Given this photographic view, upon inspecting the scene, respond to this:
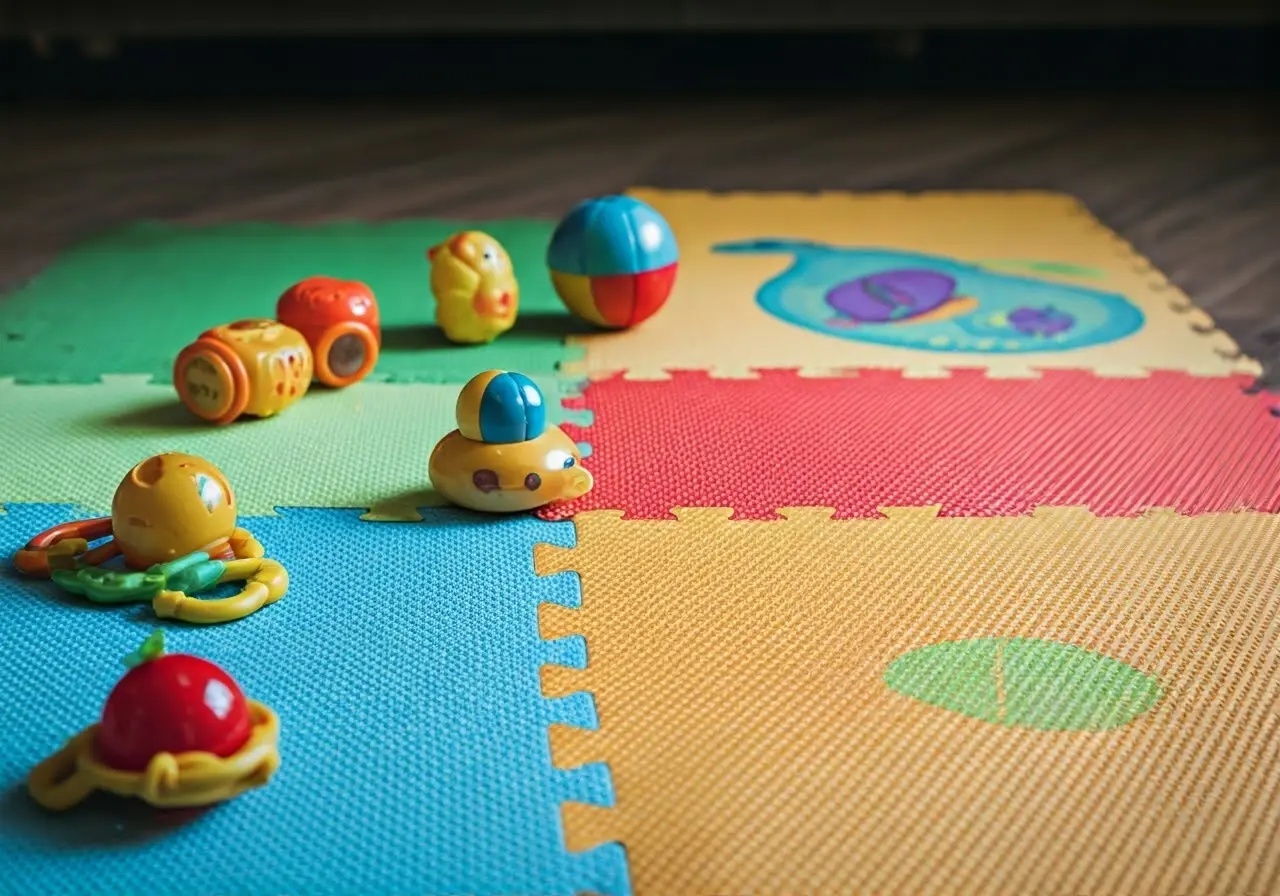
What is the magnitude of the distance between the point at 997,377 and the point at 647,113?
4.17 ft

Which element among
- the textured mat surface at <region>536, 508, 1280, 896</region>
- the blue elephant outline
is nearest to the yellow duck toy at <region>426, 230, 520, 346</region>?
the blue elephant outline

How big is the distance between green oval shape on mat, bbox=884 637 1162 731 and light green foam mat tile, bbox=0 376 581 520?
1.44ft

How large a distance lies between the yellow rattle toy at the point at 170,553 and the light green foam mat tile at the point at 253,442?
108 millimetres

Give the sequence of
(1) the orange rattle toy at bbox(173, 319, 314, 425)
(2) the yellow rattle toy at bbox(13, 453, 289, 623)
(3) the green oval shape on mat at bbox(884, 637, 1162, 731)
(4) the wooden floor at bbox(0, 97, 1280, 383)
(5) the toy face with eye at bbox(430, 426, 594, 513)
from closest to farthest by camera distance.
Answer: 1. (3) the green oval shape on mat at bbox(884, 637, 1162, 731)
2. (2) the yellow rattle toy at bbox(13, 453, 289, 623)
3. (5) the toy face with eye at bbox(430, 426, 594, 513)
4. (1) the orange rattle toy at bbox(173, 319, 314, 425)
5. (4) the wooden floor at bbox(0, 97, 1280, 383)

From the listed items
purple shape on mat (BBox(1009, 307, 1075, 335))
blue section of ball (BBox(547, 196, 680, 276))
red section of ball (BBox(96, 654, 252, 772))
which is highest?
blue section of ball (BBox(547, 196, 680, 276))

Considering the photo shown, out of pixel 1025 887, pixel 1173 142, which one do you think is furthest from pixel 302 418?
pixel 1173 142

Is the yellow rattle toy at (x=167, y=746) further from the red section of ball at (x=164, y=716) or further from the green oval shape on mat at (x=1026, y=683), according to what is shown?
the green oval shape on mat at (x=1026, y=683)

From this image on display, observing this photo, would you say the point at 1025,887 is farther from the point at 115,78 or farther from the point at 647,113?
the point at 115,78

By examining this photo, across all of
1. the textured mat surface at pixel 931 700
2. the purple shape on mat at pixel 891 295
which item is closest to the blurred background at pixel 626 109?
the purple shape on mat at pixel 891 295

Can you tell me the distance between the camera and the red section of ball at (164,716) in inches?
33.4

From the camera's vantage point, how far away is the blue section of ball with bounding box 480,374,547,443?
→ 1.22 meters

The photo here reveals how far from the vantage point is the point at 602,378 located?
153cm

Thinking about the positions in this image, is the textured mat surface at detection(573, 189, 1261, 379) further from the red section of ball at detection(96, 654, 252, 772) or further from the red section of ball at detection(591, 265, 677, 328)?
the red section of ball at detection(96, 654, 252, 772)

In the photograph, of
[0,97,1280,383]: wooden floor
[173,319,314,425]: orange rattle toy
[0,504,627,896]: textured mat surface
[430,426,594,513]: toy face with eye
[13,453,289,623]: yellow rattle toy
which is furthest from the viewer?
[0,97,1280,383]: wooden floor
